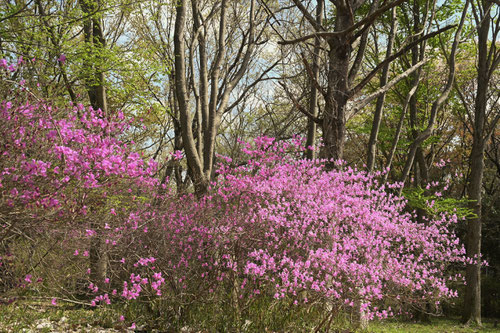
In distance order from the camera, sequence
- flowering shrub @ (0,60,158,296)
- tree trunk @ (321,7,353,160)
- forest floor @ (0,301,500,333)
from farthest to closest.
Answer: tree trunk @ (321,7,353,160) → forest floor @ (0,301,500,333) → flowering shrub @ (0,60,158,296)

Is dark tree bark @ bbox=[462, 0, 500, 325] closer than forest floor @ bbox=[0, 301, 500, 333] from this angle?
No

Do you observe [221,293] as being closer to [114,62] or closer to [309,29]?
[114,62]

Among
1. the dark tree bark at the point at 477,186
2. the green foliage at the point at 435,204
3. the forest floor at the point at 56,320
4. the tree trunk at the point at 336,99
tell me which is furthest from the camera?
the dark tree bark at the point at 477,186

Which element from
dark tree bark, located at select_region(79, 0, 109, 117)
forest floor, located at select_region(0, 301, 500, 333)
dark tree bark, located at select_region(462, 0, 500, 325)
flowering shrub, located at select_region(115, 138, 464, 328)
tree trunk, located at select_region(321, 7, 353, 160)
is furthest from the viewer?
dark tree bark, located at select_region(462, 0, 500, 325)

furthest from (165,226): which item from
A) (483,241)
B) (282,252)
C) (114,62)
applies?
(483,241)

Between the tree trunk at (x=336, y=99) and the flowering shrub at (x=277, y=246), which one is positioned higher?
the tree trunk at (x=336, y=99)

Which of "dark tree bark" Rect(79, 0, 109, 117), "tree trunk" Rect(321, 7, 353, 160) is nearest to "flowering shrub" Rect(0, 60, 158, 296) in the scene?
"tree trunk" Rect(321, 7, 353, 160)

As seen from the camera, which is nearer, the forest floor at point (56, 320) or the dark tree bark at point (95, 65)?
the forest floor at point (56, 320)

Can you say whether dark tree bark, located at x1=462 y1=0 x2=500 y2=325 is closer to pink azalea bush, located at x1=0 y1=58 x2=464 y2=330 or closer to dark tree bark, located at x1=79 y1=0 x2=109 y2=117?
pink azalea bush, located at x1=0 y1=58 x2=464 y2=330

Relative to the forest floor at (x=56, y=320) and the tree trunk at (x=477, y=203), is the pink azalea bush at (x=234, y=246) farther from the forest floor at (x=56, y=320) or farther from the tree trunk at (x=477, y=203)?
the tree trunk at (x=477, y=203)

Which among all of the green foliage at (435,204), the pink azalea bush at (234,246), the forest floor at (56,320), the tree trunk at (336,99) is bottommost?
the forest floor at (56,320)

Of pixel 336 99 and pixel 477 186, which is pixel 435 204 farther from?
pixel 336 99

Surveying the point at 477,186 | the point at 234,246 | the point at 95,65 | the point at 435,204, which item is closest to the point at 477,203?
the point at 477,186

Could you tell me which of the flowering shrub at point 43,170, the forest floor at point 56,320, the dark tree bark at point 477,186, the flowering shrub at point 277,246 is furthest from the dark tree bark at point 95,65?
the dark tree bark at point 477,186
